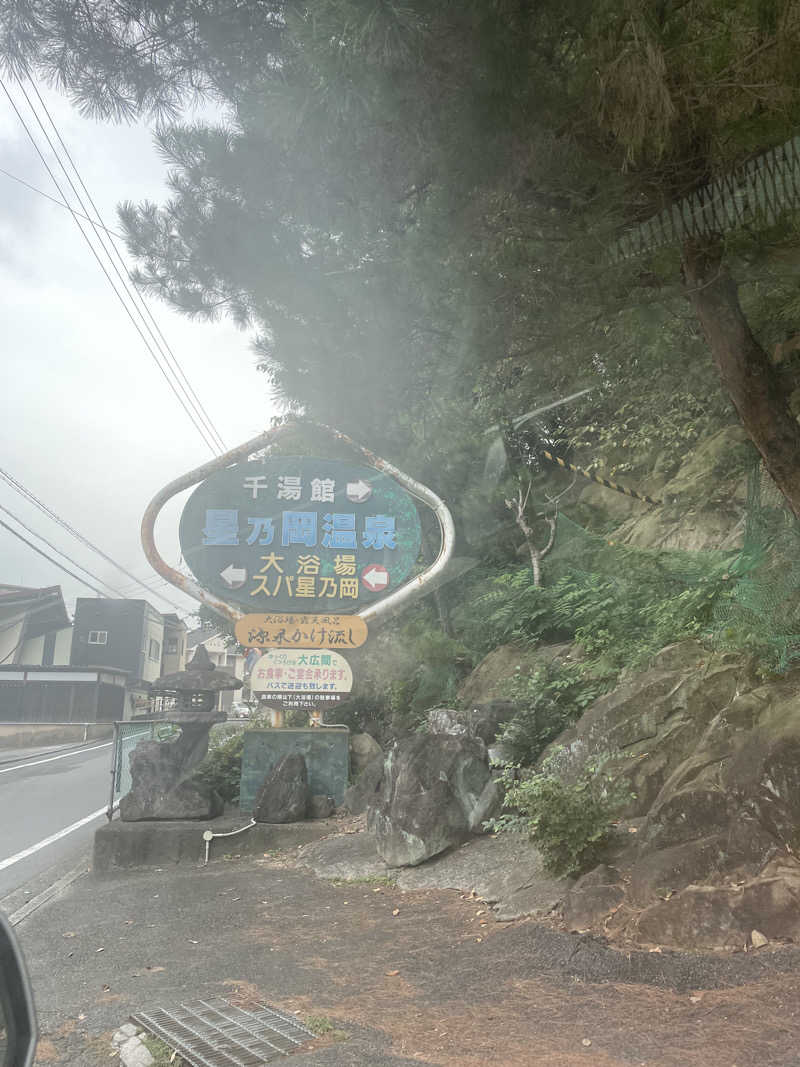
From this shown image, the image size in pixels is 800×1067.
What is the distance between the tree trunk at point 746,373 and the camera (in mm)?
4285

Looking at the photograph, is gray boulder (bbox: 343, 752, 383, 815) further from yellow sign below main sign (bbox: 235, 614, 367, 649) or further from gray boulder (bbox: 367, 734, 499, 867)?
yellow sign below main sign (bbox: 235, 614, 367, 649)

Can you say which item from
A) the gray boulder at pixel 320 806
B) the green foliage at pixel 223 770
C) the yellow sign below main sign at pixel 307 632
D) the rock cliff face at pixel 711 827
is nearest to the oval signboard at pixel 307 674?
the yellow sign below main sign at pixel 307 632

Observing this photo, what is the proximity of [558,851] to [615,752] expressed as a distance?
1.31 m

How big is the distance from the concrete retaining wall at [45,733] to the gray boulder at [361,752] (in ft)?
78.8

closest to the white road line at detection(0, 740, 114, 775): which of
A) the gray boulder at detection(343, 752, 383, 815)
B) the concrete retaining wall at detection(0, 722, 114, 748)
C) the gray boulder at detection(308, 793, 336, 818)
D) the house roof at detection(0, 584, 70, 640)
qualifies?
the concrete retaining wall at detection(0, 722, 114, 748)

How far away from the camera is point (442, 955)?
177 inches

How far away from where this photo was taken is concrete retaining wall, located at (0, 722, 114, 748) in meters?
29.6

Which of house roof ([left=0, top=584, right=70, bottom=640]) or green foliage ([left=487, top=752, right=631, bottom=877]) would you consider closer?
green foliage ([left=487, top=752, right=631, bottom=877])

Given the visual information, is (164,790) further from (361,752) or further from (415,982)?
(415,982)

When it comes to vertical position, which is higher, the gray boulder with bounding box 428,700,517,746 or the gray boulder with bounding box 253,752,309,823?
the gray boulder with bounding box 428,700,517,746

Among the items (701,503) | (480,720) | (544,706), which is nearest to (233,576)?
(480,720)

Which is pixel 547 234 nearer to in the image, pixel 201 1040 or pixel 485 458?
pixel 201 1040

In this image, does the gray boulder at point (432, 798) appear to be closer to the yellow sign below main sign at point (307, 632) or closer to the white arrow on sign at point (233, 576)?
the yellow sign below main sign at point (307, 632)

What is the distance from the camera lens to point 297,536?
905cm
